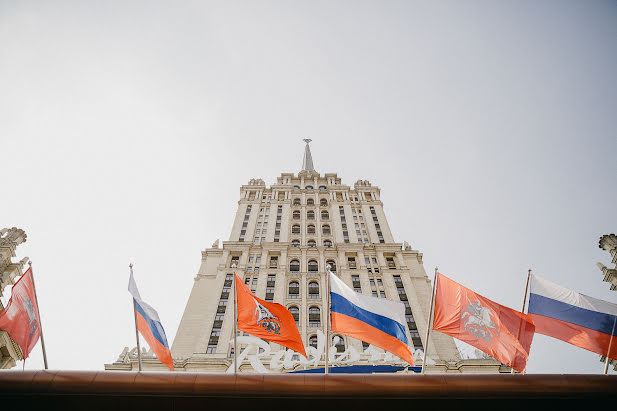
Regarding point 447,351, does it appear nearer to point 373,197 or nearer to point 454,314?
point 454,314

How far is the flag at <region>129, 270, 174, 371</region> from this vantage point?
12547 millimetres

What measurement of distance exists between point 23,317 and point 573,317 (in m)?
19.6

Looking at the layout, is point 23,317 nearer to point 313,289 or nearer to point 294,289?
point 294,289

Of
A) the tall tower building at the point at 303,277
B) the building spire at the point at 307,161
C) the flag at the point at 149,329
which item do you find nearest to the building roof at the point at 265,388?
the flag at the point at 149,329

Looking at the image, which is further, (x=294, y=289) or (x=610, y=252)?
(x=294, y=289)

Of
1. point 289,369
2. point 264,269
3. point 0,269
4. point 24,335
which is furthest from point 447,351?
point 0,269

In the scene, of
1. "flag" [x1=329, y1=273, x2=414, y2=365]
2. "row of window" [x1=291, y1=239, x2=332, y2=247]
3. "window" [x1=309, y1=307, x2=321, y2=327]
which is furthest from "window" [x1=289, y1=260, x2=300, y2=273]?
"flag" [x1=329, y1=273, x2=414, y2=365]

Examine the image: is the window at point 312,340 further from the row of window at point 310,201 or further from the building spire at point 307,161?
the building spire at point 307,161

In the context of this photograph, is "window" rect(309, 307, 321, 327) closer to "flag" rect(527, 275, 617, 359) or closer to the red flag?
"flag" rect(527, 275, 617, 359)

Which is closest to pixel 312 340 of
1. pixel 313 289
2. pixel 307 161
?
pixel 313 289

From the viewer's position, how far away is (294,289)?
4462 centimetres

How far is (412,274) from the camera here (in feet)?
157

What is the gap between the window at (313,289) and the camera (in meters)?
43.6

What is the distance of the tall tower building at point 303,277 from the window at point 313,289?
0.42ft
